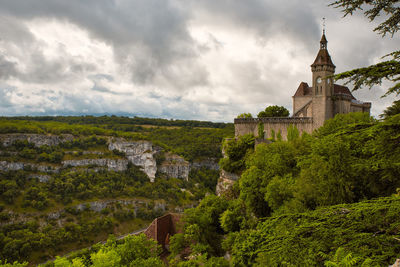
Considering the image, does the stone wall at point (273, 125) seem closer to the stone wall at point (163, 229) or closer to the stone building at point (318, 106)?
the stone building at point (318, 106)

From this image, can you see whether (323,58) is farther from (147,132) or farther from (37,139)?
(147,132)

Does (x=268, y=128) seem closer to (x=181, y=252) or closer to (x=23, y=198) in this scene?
(x=181, y=252)

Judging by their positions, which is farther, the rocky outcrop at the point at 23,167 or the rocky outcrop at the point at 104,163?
the rocky outcrop at the point at 104,163

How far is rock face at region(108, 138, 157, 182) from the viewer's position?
107 m

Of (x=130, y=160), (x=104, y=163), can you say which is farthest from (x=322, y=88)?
(x=130, y=160)

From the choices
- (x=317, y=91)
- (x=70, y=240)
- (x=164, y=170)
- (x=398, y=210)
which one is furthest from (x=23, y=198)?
(x=398, y=210)

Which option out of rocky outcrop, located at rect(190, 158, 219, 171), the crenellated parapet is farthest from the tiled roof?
rocky outcrop, located at rect(190, 158, 219, 171)

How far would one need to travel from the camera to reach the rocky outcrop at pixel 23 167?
268 feet

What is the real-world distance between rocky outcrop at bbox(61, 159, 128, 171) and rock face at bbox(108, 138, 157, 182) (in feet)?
15.9

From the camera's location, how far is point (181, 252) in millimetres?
23344

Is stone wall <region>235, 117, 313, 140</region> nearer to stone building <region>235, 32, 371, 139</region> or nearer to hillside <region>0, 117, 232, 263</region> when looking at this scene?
stone building <region>235, 32, 371, 139</region>

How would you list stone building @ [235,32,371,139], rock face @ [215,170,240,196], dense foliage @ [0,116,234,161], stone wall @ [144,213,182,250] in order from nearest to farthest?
rock face @ [215,170,240,196] < stone wall @ [144,213,182,250] < stone building @ [235,32,371,139] < dense foliage @ [0,116,234,161]

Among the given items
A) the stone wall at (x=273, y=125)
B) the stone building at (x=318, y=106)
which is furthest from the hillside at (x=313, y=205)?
the stone building at (x=318, y=106)

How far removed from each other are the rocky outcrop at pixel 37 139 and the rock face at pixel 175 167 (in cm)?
3753
